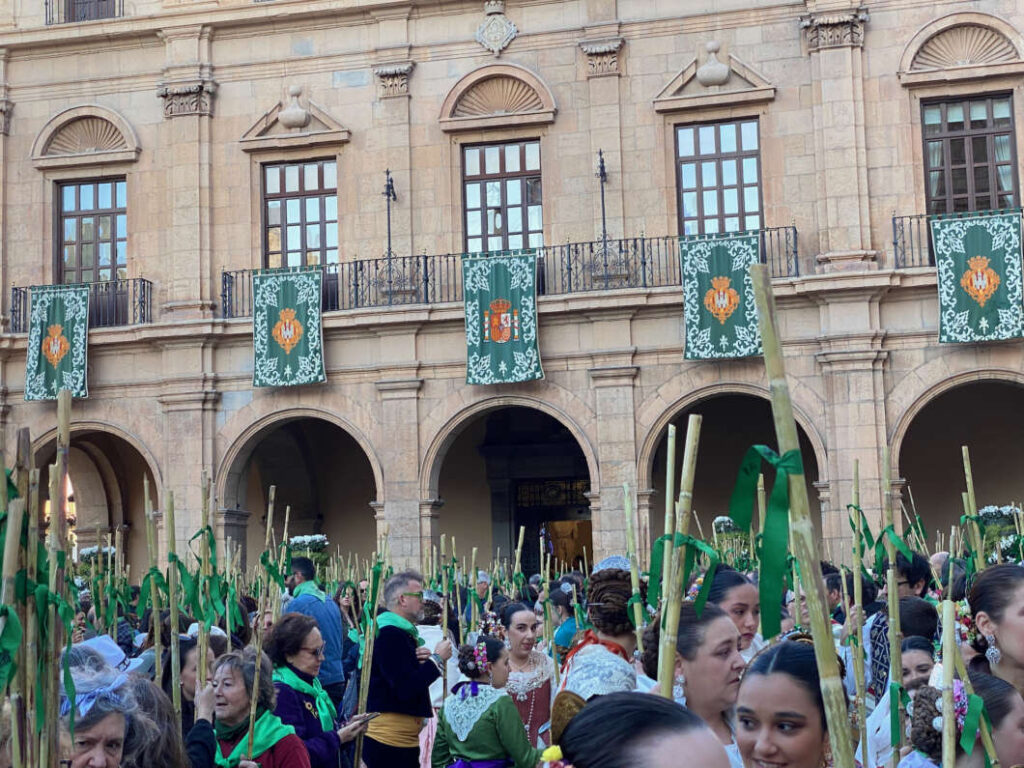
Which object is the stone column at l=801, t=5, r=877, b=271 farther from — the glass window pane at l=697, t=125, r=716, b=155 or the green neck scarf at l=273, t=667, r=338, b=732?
the green neck scarf at l=273, t=667, r=338, b=732

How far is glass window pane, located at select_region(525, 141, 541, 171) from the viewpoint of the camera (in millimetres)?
21984

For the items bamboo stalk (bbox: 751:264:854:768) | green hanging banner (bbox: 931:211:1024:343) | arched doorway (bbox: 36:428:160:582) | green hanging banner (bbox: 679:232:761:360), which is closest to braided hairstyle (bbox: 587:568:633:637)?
bamboo stalk (bbox: 751:264:854:768)

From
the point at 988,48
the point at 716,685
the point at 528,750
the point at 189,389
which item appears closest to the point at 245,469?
the point at 189,389

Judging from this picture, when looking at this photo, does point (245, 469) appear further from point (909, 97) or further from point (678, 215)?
point (909, 97)

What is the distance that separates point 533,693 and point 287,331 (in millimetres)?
14478

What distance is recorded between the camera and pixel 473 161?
22.2 metres

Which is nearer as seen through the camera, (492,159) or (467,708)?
(467,708)

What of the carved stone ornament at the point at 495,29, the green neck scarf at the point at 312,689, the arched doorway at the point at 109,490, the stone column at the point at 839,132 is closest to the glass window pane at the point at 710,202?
the stone column at the point at 839,132

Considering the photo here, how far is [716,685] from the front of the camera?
457 cm

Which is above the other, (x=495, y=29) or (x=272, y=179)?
(x=495, y=29)

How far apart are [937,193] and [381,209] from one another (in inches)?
314

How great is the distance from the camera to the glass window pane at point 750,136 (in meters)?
21.4

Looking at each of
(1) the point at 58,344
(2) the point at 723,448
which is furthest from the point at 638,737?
(2) the point at 723,448

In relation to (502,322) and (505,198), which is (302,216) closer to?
Result: (505,198)
